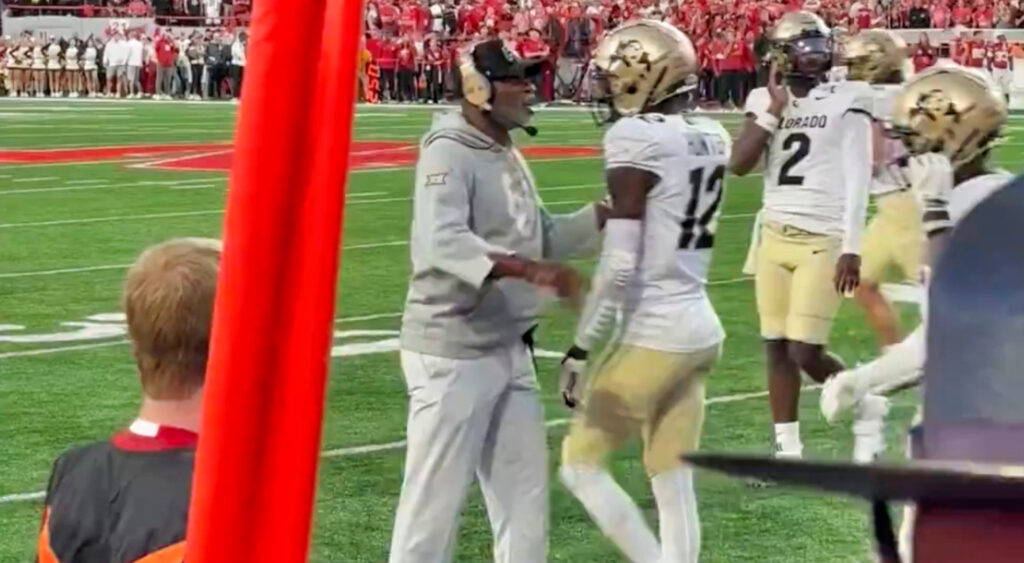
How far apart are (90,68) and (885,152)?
3049 cm

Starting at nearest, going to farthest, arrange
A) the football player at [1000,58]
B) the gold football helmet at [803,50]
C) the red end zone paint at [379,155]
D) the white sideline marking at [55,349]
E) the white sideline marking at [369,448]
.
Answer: the white sideline marking at [369,448] < the gold football helmet at [803,50] < the white sideline marking at [55,349] < the red end zone paint at [379,155] < the football player at [1000,58]

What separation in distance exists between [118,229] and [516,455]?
9059 mm

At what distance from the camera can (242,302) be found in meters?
1.87

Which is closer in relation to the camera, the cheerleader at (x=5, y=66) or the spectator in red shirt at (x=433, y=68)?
the spectator in red shirt at (x=433, y=68)

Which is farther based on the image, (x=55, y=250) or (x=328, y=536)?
(x=55, y=250)

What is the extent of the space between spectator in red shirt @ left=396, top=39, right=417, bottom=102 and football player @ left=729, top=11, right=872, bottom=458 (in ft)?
74.1

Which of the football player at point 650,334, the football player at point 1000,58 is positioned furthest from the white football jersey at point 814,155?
the football player at point 1000,58

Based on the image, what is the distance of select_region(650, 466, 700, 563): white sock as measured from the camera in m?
4.83

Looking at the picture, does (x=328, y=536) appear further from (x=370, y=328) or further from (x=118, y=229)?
(x=118, y=229)

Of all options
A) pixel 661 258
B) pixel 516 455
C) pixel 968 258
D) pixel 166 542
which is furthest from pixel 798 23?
pixel 968 258

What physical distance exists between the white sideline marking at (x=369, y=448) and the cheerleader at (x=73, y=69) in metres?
30.3

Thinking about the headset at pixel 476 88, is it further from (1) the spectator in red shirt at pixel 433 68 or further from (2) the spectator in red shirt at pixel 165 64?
(2) the spectator in red shirt at pixel 165 64

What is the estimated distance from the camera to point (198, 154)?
64.7 ft

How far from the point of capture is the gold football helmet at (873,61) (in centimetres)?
723
